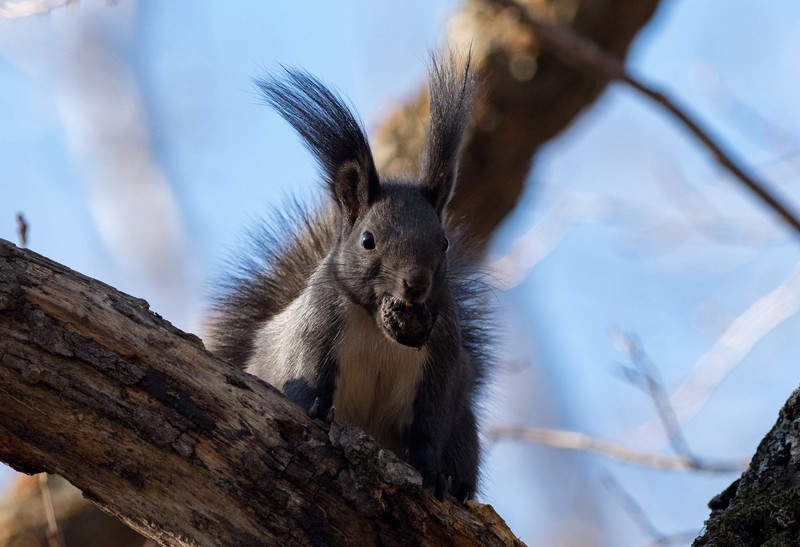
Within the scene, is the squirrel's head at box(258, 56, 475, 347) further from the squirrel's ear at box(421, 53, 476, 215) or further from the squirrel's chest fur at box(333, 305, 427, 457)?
the squirrel's chest fur at box(333, 305, 427, 457)

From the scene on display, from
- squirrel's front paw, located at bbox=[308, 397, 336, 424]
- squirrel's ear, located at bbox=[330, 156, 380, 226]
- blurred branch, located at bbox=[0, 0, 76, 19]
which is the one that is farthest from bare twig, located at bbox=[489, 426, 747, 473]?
blurred branch, located at bbox=[0, 0, 76, 19]

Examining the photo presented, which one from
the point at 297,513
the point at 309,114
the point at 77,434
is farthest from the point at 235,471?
the point at 309,114

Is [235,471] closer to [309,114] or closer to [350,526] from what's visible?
[350,526]

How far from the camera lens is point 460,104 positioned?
302 centimetres

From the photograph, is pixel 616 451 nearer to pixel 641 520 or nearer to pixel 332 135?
pixel 641 520

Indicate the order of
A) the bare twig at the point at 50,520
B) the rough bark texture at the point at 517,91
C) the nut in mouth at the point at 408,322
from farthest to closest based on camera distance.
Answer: the rough bark texture at the point at 517,91
the bare twig at the point at 50,520
the nut in mouth at the point at 408,322

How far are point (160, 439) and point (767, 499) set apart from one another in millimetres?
1357

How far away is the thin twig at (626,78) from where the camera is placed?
316 centimetres

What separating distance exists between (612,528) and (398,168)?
5.22 metres

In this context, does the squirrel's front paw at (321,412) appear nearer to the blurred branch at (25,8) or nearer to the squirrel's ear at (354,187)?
the squirrel's ear at (354,187)

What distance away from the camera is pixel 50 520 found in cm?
298

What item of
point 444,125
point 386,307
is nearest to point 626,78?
point 444,125

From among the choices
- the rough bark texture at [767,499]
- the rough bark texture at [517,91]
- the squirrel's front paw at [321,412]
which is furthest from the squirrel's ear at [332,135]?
the rough bark texture at [767,499]

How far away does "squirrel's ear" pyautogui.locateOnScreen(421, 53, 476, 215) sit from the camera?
9.93 feet
